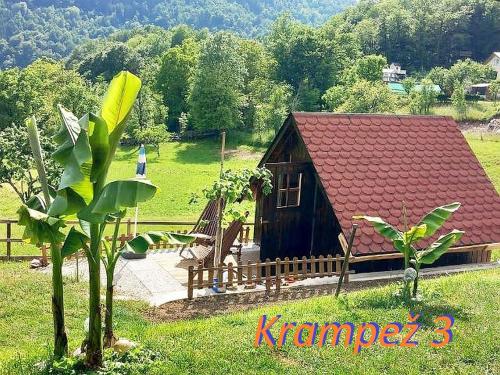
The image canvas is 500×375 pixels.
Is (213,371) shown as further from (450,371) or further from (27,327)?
(27,327)

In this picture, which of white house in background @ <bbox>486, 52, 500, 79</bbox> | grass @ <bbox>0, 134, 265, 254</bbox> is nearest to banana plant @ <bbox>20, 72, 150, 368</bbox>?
grass @ <bbox>0, 134, 265, 254</bbox>

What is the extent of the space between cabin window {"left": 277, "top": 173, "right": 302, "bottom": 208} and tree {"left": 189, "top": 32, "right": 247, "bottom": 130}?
3975 cm

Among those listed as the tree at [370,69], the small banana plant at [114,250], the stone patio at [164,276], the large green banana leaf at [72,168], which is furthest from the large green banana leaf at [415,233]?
the tree at [370,69]

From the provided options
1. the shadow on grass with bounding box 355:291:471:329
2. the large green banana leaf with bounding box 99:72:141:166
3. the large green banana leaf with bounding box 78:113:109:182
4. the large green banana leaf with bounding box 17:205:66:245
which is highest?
the large green banana leaf with bounding box 99:72:141:166

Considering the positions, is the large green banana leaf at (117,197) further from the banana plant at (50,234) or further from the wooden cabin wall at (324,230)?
the wooden cabin wall at (324,230)

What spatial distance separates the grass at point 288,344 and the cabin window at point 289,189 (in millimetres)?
4066

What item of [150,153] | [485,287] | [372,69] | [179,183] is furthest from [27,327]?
[372,69]

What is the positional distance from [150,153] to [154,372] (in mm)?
42776

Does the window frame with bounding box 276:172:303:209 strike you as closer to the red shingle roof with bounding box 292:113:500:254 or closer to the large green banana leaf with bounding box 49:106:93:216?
the red shingle roof with bounding box 292:113:500:254

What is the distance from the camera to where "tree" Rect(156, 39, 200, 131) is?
62.7m

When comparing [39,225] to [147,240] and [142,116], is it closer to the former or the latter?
[147,240]

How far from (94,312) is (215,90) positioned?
48.2 m

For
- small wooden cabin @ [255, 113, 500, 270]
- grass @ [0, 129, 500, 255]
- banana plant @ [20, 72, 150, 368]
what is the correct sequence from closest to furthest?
banana plant @ [20, 72, 150, 368] → small wooden cabin @ [255, 113, 500, 270] → grass @ [0, 129, 500, 255]

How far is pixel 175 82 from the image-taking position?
63844mm
